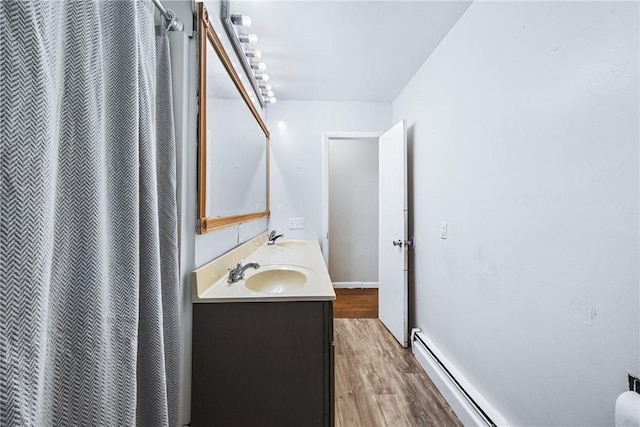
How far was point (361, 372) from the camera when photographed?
178cm

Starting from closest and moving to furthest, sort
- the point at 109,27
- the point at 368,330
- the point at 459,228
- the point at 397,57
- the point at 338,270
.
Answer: the point at 109,27 < the point at 459,228 < the point at 397,57 < the point at 368,330 < the point at 338,270

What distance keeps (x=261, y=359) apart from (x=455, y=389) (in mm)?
1192

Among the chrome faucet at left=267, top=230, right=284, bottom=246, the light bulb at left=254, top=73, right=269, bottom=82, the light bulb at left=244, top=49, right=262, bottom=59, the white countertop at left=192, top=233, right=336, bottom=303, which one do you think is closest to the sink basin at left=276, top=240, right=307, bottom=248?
the chrome faucet at left=267, top=230, right=284, bottom=246

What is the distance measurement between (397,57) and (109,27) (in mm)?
1839

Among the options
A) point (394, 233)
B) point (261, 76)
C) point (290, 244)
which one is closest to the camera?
point (261, 76)

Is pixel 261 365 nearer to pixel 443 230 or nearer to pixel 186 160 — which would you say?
pixel 186 160

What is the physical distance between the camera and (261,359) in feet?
3.23

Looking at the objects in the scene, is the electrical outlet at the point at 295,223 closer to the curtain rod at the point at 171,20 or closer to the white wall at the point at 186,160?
the white wall at the point at 186,160

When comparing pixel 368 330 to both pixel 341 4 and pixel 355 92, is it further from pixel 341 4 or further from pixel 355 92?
pixel 341 4

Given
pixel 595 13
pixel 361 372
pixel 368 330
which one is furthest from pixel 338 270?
pixel 595 13

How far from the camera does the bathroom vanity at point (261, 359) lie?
0.98 m

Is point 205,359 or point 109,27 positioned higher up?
point 109,27

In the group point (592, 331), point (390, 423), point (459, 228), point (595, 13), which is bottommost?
point (390, 423)

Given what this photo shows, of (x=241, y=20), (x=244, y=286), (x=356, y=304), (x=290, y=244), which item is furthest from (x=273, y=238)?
(x=241, y=20)
